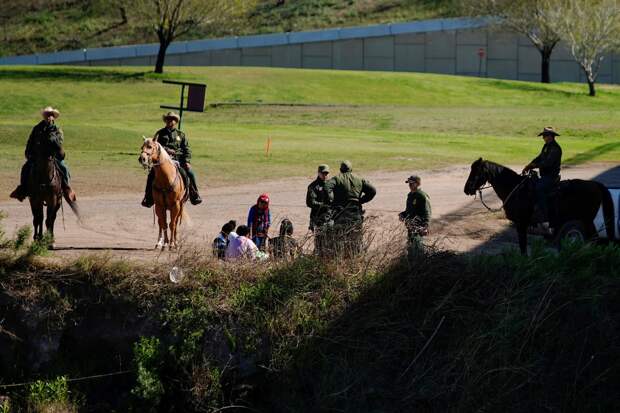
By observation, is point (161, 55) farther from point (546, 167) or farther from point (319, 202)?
point (319, 202)

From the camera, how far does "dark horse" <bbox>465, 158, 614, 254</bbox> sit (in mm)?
20641

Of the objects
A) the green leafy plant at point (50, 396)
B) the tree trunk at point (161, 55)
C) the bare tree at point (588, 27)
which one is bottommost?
the green leafy plant at point (50, 396)

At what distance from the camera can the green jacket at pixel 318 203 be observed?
1938cm

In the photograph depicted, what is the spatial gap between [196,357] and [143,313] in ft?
4.16

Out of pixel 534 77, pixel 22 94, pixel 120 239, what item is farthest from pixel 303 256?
pixel 534 77

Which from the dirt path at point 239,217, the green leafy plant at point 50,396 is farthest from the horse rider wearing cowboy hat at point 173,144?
the green leafy plant at point 50,396

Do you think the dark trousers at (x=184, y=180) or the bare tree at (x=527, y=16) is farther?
the bare tree at (x=527, y=16)

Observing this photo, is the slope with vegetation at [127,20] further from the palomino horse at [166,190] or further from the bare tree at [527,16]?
the palomino horse at [166,190]

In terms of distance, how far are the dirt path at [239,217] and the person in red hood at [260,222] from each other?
113 centimetres

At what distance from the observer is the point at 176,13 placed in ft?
216

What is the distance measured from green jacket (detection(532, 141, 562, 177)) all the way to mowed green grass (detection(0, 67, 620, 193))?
14.0 metres

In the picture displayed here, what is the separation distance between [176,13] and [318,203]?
160 ft

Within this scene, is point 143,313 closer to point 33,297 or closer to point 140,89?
point 33,297

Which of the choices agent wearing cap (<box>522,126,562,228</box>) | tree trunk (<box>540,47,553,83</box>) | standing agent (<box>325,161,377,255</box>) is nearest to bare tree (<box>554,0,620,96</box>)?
tree trunk (<box>540,47,553,83</box>)
